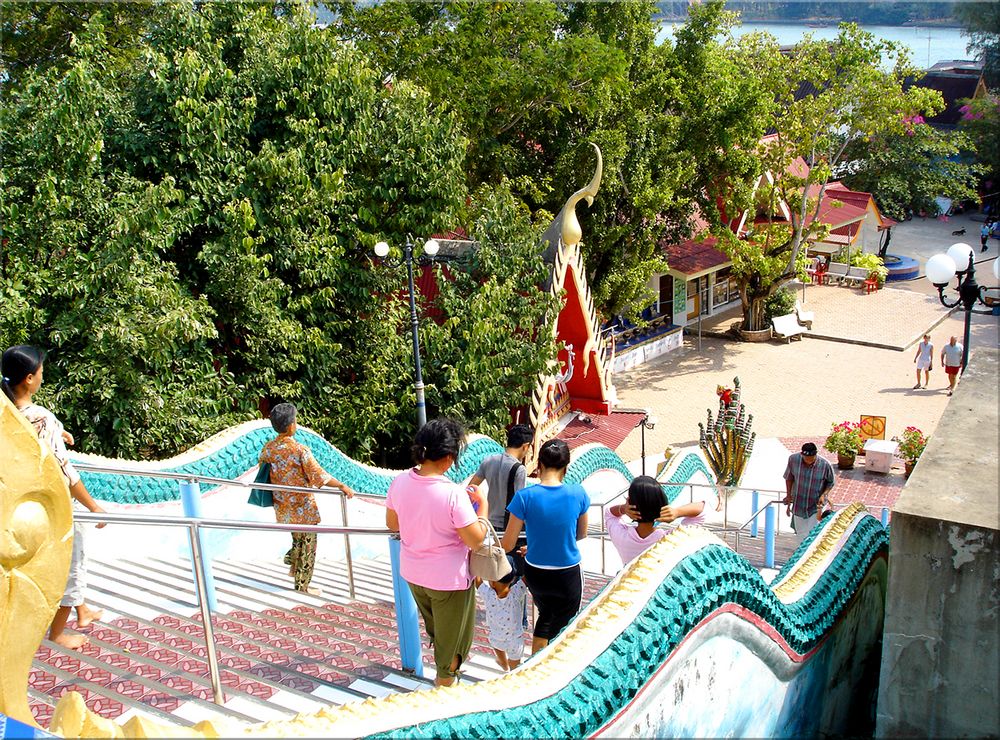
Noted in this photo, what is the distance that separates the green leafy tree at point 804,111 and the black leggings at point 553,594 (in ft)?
73.4

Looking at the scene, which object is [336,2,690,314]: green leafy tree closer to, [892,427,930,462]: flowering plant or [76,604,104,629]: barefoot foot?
[892,427,930,462]: flowering plant

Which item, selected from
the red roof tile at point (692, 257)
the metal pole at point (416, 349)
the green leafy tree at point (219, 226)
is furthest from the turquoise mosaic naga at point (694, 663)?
the red roof tile at point (692, 257)

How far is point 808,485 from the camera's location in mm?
9672

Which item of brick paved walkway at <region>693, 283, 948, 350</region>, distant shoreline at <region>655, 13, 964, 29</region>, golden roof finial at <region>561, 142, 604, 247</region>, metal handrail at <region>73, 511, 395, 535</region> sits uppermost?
distant shoreline at <region>655, 13, 964, 29</region>

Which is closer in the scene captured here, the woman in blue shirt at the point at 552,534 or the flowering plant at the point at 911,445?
the woman in blue shirt at the point at 552,534

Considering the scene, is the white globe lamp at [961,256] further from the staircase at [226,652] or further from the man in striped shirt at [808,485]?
the staircase at [226,652]

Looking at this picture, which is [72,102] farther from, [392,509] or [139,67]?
[392,509]

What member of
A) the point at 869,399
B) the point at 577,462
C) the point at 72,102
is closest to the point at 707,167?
the point at 869,399

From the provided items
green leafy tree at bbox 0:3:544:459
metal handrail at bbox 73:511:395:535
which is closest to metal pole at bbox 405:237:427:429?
green leafy tree at bbox 0:3:544:459

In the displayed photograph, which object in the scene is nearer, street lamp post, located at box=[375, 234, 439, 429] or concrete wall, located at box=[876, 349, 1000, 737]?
concrete wall, located at box=[876, 349, 1000, 737]

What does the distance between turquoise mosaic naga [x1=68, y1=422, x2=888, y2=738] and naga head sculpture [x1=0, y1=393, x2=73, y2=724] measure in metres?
0.91

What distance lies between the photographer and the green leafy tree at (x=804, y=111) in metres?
26.5

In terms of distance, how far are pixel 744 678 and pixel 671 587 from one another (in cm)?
90

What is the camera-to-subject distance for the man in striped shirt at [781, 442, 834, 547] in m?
9.62
